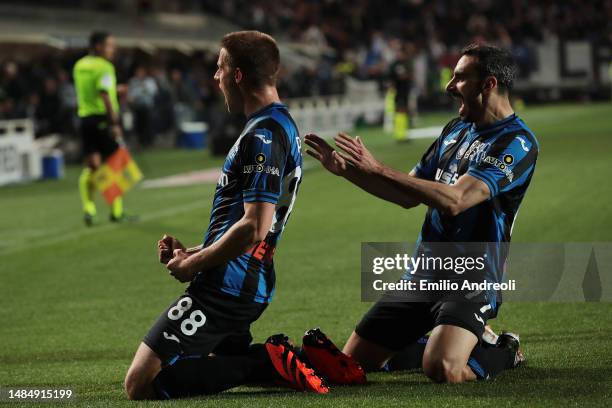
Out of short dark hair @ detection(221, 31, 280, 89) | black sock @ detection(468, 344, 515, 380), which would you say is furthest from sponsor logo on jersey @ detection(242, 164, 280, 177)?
black sock @ detection(468, 344, 515, 380)

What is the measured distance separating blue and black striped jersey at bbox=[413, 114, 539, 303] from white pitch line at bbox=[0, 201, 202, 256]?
7090 mm

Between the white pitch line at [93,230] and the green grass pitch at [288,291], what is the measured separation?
0.03 meters

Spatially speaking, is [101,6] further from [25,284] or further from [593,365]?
[593,365]

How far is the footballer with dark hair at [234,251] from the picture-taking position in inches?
208


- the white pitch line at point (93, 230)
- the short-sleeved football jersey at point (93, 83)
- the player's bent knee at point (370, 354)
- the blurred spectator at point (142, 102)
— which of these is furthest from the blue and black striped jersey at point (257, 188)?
the blurred spectator at point (142, 102)

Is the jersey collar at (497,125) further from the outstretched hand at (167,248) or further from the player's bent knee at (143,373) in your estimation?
the player's bent knee at (143,373)

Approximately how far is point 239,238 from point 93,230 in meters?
8.47

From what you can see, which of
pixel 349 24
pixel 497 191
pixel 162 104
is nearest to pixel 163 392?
pixel 497 191

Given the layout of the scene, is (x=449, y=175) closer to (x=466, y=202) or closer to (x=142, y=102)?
(x=466, y=202)

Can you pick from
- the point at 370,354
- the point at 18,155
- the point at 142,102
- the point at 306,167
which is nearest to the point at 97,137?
the point at 306,167

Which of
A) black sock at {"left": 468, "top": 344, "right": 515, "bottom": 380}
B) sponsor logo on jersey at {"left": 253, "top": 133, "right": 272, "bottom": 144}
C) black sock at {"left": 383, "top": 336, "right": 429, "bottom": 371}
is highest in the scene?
sponsor logo on jersey at {"left": 253, "top": 133, "right": 272, "bottom": 144}

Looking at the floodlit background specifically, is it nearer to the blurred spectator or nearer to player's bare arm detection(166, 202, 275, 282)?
the blurred spectator

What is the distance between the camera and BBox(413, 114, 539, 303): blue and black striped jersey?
228 inches

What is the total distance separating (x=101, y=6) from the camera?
3712 cm
